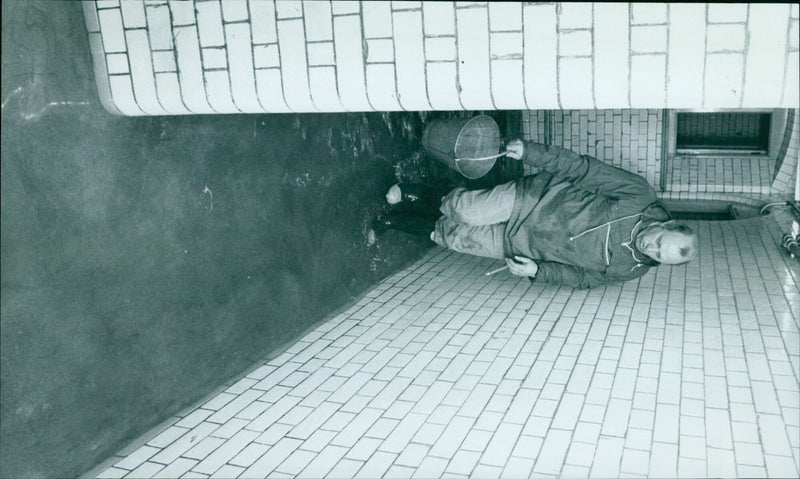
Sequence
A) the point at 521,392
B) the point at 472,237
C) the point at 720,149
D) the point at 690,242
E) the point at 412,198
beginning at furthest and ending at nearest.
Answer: the point at 720,149 → the point at 412,198 → the point at 472,237 → the point at 690,242 → the point at 521,392

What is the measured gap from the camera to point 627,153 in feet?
28.2

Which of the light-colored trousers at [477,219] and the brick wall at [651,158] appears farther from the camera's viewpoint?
the brick wall at [651,158]

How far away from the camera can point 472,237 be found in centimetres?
576

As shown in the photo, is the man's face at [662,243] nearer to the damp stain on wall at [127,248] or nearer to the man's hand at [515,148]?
the man's hand at [515,148]

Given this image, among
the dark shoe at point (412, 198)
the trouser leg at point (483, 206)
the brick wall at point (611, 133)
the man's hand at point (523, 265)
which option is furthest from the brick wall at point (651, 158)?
the man's hand at point (523, 265)

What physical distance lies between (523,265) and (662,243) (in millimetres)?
1168

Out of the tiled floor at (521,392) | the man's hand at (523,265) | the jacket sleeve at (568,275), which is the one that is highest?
the man's hand at (523,265)

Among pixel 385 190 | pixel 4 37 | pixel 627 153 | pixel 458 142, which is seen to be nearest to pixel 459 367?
pixel 458 142

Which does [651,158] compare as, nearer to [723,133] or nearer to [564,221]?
[723,133]

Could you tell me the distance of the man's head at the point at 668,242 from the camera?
4762 millimetres

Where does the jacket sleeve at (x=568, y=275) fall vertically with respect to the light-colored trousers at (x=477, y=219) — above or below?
below

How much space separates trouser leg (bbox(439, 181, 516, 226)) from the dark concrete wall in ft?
3.77

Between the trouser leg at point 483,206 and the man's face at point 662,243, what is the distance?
1132mm


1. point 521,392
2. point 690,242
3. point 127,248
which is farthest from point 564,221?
point 127,248
